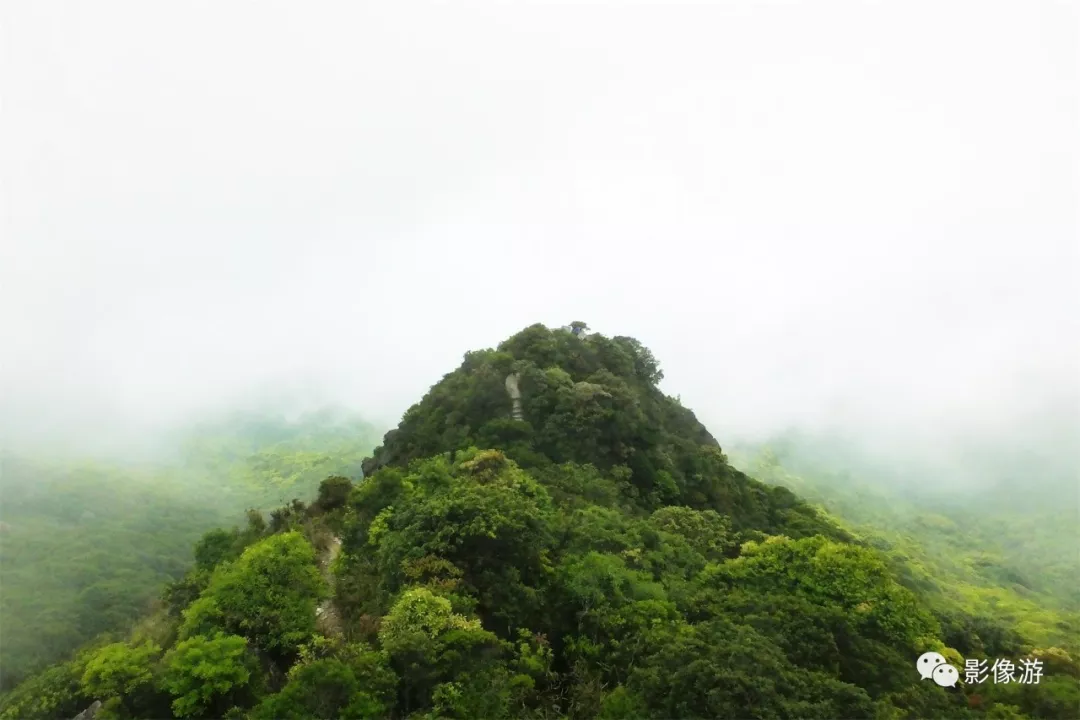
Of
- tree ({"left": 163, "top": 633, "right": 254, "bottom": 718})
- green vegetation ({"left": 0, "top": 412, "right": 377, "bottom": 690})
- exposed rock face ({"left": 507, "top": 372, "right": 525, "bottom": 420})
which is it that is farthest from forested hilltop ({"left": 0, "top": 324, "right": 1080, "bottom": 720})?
green vegetation ({"left": 0, "top": 412, "right": 377, "bottom": 690})

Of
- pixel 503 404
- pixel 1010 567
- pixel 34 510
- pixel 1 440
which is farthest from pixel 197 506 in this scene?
pixel 1010 567

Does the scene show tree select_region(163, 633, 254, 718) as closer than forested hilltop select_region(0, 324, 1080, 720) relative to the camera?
No

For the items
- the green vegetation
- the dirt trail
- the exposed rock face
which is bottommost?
the green vegetation

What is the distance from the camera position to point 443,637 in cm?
1712

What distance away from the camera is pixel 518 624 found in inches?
791

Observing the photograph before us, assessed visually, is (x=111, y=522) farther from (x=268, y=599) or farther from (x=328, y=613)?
(x=268, y=599)

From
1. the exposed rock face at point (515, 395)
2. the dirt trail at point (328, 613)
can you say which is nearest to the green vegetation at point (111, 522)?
the dirt trail at point (328, 613)

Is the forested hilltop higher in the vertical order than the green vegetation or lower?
higher

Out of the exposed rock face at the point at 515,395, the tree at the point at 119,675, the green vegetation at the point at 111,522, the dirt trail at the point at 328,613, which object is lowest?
the green vegetation at the point at 111,522

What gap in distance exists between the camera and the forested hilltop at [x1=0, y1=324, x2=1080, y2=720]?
51.4 feet

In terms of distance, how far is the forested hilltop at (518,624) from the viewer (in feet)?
51.4

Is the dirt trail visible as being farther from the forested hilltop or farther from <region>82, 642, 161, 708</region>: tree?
<region>82, 642, 161, 708</region>: tree

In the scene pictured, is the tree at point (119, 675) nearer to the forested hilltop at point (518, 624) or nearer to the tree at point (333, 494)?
the forested hilltop at point (518, 624)

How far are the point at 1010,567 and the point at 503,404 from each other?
276 feet
